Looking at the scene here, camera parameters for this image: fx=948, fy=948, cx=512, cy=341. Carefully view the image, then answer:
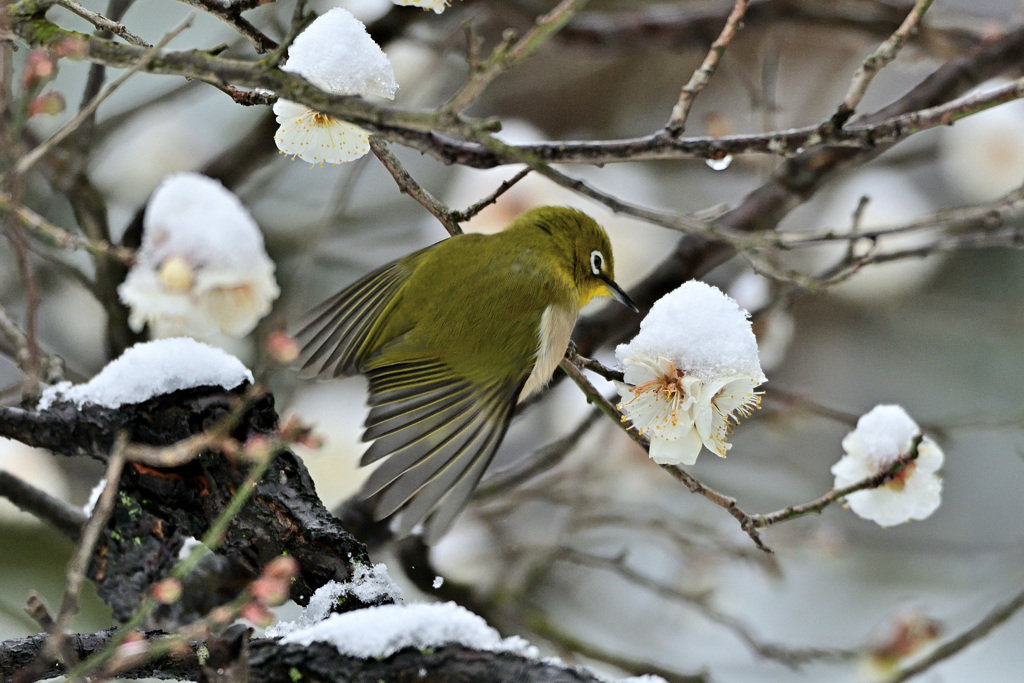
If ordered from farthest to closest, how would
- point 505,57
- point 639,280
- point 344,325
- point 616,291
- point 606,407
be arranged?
point 639,280, point 616,291, point 344,325, point 606,407, point 505,57

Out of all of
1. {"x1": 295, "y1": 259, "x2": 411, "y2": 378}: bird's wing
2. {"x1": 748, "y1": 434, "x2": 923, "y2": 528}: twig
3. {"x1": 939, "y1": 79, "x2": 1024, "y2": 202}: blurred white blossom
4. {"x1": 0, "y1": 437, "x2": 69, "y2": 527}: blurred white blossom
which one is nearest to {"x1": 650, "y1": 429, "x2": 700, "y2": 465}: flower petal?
{"x1": 748, "y1": 434, "x2": 923, "y2": 528}: twig

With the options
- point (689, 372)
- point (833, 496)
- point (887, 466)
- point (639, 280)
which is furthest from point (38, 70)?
point (639, 280)

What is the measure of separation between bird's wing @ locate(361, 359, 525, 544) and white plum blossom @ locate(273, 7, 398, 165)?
42cm

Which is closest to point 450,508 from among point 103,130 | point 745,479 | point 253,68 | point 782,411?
point 253,68

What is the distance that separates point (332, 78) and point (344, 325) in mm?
712

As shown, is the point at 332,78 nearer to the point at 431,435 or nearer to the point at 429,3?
the point at 429,3

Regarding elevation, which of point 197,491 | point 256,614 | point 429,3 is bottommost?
point 256,614

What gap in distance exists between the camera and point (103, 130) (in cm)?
243

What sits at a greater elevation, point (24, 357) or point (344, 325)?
point (344, 325)

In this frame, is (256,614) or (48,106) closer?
(256,614)

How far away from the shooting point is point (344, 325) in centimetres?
180

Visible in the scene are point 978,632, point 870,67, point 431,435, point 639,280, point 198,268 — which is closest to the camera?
point 870,67

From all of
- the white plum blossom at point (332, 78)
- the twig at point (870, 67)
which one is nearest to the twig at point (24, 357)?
the white plum blossom at point (332, 78)

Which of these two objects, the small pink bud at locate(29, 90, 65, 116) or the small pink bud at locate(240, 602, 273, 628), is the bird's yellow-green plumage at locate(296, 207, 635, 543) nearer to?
the small pink bud at locate(240, 602, 273, 628)
